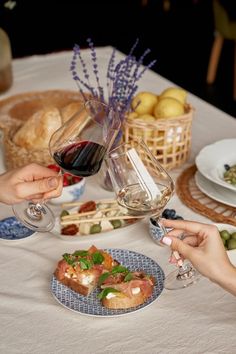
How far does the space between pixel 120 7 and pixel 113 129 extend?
5.33m

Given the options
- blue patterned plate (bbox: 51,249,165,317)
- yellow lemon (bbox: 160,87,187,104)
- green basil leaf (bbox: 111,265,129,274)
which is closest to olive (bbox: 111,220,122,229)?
blue patterned plate (bbox: 51,249,165,317)

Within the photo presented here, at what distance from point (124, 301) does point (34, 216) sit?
288 millimetres

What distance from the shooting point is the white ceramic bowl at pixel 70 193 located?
151 cm

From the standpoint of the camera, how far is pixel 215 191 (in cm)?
151

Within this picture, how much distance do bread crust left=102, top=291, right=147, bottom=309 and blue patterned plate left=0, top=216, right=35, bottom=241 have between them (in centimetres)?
34

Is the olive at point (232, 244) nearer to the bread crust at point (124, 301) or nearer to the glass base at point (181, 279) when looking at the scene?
the glass base at point (181, 279)

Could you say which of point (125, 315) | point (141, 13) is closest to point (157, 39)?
point (141, 13)

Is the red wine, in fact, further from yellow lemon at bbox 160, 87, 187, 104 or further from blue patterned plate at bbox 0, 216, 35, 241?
yellow lemon at bbox 160, 87, 187, 104

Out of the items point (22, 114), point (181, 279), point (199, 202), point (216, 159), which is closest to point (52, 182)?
point (181, 279)

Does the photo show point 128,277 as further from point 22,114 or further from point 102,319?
point 22,114

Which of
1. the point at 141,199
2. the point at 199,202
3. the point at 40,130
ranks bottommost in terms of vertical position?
the point at 199,202

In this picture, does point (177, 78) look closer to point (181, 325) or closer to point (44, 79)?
point (44, 79)

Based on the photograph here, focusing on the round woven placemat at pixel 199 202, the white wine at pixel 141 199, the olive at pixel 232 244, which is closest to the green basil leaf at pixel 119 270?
the white wine at pixel 141 199

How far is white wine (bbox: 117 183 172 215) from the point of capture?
1.11 meters
